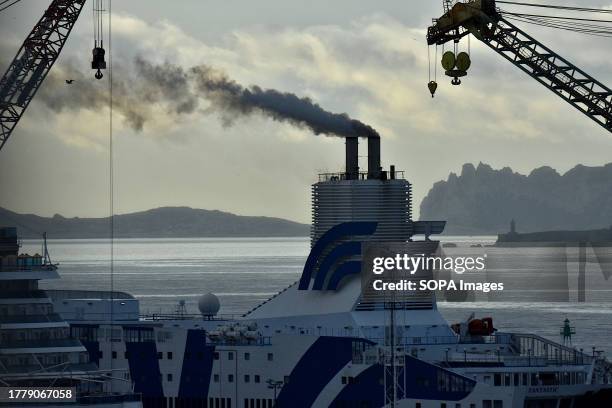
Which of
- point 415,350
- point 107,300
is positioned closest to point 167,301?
point 107,300

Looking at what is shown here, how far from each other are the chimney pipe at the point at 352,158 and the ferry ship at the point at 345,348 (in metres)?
0.08

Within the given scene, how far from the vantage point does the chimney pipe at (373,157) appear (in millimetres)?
100188

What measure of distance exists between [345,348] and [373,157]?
13.0m

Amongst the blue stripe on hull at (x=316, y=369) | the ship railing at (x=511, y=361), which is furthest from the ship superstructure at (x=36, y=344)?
the ship railing at (x=511, y=361)

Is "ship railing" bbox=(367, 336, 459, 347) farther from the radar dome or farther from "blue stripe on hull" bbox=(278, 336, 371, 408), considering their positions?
the radar dome

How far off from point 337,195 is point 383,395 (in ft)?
43.4

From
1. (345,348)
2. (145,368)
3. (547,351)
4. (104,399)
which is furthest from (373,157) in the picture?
(104,399)

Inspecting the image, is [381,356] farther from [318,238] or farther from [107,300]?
[107,300]

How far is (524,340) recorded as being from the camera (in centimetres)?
9788

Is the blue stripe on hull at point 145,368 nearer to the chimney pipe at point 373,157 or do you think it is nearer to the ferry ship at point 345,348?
the ferry ship at point 345,348

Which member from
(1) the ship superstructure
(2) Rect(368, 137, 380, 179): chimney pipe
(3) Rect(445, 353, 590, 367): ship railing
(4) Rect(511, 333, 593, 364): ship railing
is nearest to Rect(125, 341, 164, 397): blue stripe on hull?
(2) Rect(368, 137, 380, 179): chimney pipe

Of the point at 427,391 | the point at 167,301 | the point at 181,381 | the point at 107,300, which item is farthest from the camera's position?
the point at 167,301

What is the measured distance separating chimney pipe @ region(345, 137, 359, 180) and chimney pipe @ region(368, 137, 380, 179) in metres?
0.75

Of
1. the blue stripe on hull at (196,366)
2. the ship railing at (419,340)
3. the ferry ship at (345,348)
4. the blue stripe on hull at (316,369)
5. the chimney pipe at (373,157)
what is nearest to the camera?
the ferry ship at (345,348)
